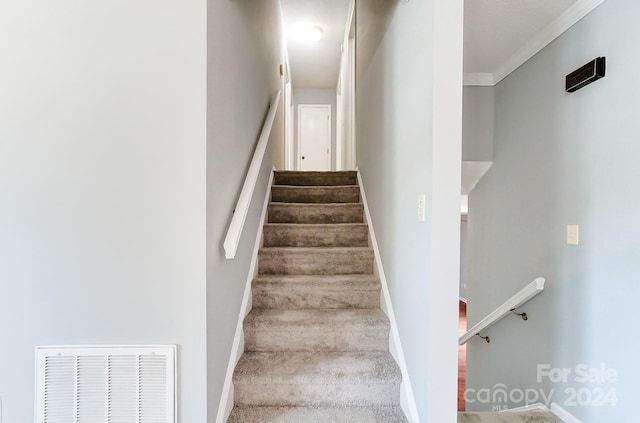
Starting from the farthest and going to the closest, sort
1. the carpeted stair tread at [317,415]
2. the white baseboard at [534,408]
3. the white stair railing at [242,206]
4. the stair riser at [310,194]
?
the stair riser at [310,194] → the white baseboard at [534,408] → the carpeted stair tread at [317,415] → the white stair railing at [242,206]

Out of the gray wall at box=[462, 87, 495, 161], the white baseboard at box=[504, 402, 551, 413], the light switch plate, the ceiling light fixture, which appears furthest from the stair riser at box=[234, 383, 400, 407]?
the ceiling light fixture

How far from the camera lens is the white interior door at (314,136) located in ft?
21.6

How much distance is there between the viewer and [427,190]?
1331mm

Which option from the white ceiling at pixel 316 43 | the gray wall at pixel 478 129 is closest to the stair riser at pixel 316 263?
the gray wall at pixel 478 129

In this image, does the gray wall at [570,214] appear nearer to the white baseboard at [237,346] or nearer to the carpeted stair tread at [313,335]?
the carpeted stair tread at [313,335]

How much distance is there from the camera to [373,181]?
2459mm

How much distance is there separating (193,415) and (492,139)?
2912mm

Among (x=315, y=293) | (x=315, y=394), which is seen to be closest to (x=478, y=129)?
(x=315, y=293)

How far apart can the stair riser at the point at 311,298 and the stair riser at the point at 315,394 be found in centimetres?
54

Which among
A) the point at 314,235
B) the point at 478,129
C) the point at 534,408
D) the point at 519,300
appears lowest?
the point at 534,408

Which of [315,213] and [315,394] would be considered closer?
[315,394]

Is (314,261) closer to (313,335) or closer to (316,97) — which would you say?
(313,335)

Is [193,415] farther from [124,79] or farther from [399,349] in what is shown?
[124,79]

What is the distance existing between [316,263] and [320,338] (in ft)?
1.95
